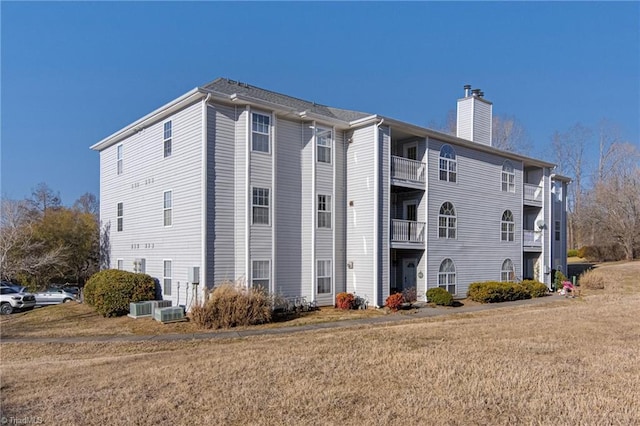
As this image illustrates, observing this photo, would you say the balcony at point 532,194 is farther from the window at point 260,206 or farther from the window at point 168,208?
the window at point 168,208

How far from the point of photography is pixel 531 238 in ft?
83.7

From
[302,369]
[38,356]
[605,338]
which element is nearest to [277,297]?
[38,356]

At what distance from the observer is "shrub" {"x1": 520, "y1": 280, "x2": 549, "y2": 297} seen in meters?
22.7

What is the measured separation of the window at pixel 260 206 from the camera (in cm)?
1614

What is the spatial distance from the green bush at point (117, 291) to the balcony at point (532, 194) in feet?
70.2

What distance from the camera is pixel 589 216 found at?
44188 mm

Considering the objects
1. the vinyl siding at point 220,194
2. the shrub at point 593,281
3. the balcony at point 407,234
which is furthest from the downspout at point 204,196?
the shrub at point 593,281

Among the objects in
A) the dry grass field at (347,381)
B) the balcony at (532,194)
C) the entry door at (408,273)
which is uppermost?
the balcony at (532,194)

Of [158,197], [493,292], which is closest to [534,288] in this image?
[493,292]

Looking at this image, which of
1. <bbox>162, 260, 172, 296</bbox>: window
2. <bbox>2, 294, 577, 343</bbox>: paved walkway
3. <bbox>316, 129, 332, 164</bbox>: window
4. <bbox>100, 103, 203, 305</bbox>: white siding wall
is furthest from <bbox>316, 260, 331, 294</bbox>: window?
<bbox>162, 260, 172, 296</bbox>: window

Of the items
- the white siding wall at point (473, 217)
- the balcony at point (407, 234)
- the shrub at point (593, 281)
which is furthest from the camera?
the shrub at point (593, 281)

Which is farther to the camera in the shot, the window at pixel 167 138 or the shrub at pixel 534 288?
the shrub at pixel 534 288

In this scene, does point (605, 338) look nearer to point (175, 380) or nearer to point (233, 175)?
point (175, 380)

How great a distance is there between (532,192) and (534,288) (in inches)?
255
